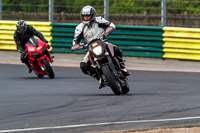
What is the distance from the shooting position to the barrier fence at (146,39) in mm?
16453

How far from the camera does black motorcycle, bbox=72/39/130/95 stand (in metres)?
9.51

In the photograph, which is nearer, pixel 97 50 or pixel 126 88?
pixel 97 50

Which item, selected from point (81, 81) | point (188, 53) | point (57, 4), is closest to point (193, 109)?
point (81, 81)

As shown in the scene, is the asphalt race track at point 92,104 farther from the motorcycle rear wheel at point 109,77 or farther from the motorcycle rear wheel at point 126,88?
the motorcycle rear wheel at point 109,77

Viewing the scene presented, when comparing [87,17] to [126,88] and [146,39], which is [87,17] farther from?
[146,39]

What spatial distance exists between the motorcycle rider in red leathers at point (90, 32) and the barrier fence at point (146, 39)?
6.45 meters

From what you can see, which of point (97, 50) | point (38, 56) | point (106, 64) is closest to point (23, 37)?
point (38, 56)

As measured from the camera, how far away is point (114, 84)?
9547 millimetres

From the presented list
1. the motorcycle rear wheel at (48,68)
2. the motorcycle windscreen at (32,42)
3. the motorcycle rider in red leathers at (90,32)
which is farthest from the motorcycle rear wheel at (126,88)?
the motorcycle windscreen at (32,42)

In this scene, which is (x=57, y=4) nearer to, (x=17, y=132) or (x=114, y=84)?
(x=114, y=84)

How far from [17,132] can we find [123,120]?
4.65ft

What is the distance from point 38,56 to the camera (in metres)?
13.6

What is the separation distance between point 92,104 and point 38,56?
205 inches

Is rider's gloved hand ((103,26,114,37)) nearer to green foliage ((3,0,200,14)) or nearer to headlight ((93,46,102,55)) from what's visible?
headlight ((93,46,102,55))
